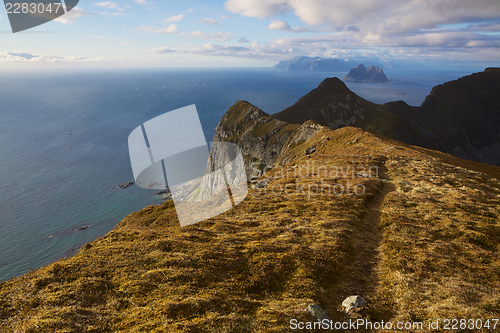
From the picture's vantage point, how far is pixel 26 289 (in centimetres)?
1373

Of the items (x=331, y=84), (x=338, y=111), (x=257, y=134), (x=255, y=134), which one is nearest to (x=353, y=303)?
(x=257, y=134)

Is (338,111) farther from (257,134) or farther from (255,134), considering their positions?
(255,134)

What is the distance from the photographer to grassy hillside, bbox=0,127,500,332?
12484 millimetres

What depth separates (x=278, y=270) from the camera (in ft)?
56.9

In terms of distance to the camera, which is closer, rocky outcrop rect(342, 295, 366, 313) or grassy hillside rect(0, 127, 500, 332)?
grassy hillside rect(0, 127, 500, 332)

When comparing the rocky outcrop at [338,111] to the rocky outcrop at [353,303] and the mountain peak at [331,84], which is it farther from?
the rocky outcrop at [353,303]

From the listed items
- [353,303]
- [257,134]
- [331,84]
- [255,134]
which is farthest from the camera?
[331,84]

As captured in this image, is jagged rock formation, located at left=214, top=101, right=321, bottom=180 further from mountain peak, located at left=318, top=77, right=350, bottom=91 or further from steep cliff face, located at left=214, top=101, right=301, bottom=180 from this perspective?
mountain peak, located at left=318, top=77, right=350, bottom=91

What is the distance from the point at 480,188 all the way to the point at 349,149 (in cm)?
2665

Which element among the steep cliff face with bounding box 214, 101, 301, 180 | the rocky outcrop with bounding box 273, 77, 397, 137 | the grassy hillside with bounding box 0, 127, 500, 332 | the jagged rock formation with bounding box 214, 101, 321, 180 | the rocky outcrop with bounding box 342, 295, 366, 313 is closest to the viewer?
the grassy hillside with bounding box 0, 127, 500, 332

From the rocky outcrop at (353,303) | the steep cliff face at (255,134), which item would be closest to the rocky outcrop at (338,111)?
the steep cliff face at (255,134)

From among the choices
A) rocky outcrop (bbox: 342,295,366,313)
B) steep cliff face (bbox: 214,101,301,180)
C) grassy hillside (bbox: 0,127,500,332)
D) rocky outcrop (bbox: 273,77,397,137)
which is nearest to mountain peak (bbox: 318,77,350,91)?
rocky outcrop (bbox: 273,77,397,137)

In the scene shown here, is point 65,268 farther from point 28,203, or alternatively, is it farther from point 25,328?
point 28,203

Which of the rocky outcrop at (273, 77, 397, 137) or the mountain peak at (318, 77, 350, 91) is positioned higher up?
the mountain peak at (318, 77, 350, 91)
